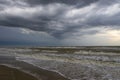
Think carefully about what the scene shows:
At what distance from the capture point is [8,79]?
12562mm

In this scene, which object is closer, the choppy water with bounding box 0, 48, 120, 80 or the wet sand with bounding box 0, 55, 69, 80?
the wet sand with bounding box 0, 55, 69, 80

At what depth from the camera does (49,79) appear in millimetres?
13547

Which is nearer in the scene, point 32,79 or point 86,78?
point 32,79

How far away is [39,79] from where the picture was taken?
43.5 ft

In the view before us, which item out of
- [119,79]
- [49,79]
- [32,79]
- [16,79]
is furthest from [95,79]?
[16,79]

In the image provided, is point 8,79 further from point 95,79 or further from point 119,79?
point 119,79

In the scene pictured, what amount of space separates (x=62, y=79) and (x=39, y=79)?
177cm

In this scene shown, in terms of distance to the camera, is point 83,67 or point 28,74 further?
point 83,67

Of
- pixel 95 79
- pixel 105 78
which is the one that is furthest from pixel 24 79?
pixel 105 78

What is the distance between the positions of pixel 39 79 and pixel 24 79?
109 centimetres

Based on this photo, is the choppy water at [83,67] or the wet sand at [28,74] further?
the choppy water at [83,67]

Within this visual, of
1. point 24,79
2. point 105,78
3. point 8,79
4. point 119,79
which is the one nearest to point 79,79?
point 105,78

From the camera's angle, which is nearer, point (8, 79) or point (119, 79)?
point (8, 79)

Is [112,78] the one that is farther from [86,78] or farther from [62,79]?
[62,79]
